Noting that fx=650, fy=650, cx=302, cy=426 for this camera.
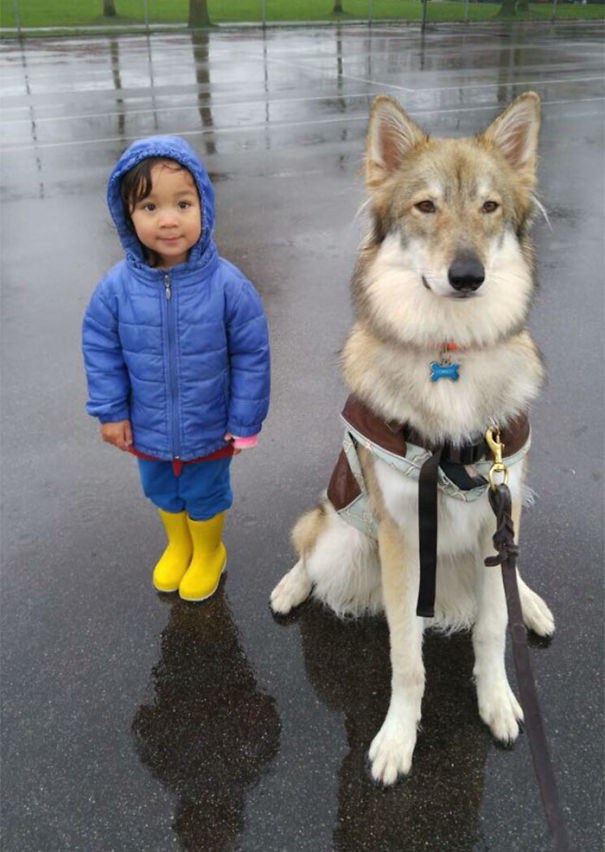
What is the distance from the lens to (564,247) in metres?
6.81

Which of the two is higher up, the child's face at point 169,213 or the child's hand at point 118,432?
the child's face at point 169,213

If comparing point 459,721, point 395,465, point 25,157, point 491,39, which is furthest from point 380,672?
point 491,39

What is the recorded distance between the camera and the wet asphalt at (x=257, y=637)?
89.0 inches

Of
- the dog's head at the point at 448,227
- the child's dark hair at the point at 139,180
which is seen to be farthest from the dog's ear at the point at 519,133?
the child's dark hair at the point at 139,180

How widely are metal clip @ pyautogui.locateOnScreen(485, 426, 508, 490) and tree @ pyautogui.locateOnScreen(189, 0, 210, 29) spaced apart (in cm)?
3215

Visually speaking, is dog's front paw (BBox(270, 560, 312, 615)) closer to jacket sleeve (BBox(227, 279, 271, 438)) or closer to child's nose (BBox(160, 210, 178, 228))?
jacket sleeve (BBox(227, 279, 271, 438))

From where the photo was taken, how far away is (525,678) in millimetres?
1740

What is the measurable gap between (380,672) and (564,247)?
554 centimetres

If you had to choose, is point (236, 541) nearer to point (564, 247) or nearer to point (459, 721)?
point (459, 721)

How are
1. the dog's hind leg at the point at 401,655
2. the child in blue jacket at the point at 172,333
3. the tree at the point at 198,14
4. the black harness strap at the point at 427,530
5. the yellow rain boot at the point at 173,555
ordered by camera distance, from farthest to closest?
the tree at the point at 198,14 < the yellow rain boot at the point at 173,555 < the child in blue jacket at the point at 172,333 < the dog's hind leg at the point at 401,655 < the black harness strap at the point at 427,530

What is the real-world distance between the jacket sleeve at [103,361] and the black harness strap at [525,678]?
156cm

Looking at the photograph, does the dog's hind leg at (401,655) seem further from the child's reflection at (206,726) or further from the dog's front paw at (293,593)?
the dog's front paw at (293,593)

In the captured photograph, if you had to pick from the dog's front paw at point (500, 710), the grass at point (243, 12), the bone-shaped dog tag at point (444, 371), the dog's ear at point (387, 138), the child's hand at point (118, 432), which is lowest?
the dog's front paw at point (500, 710)

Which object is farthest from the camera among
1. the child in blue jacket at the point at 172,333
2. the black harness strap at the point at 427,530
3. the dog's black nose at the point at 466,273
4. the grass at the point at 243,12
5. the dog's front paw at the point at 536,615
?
the grass at the point at 243,12
